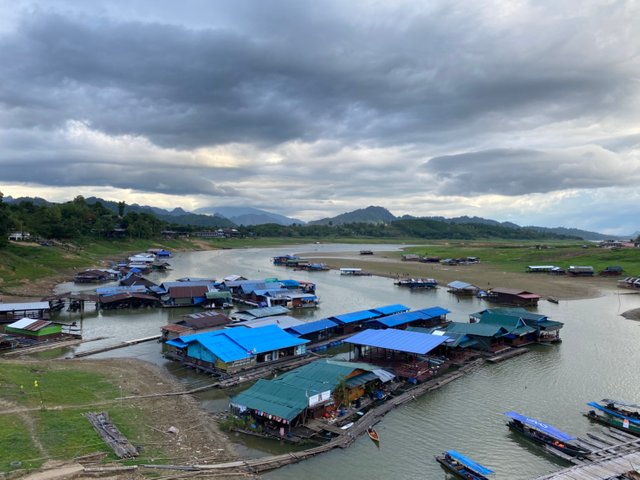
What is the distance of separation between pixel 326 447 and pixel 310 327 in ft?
76.4

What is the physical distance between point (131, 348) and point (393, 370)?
2753cm

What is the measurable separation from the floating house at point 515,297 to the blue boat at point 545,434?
4781cm

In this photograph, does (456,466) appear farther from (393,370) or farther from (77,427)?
(77,427)

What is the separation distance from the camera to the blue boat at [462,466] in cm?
2352

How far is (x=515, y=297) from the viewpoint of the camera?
74875 mm

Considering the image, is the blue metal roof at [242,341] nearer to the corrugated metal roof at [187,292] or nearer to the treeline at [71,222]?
the corrugated metal roof at [187,292]

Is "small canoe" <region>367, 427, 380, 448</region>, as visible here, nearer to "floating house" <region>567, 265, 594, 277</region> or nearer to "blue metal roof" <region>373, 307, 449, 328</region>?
"blue metal roof" <region>373, 307, 449, 328</region>

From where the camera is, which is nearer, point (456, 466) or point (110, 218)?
point (456, 466)

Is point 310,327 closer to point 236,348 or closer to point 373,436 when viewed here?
point 236,348

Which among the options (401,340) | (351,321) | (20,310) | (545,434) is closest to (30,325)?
(20,310)

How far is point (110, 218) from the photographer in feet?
571

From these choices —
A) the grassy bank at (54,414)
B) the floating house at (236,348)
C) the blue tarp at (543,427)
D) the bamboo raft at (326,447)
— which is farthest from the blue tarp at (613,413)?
the grassy bank at (54,414)

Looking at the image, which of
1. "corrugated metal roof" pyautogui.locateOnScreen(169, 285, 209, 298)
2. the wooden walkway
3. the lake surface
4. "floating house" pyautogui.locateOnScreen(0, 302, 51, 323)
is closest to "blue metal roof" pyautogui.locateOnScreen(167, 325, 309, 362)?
the lake surface

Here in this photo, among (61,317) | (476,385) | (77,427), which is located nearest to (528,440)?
(476,385)
